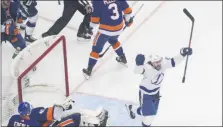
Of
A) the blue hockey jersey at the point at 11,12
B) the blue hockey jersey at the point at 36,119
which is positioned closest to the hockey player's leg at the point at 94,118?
the blue hockey jersey at the point at 36,119

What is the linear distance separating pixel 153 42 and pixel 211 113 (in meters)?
→ 1.47

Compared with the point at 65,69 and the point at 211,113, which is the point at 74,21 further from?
the point at 211,113

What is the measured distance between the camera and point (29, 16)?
18.2ft

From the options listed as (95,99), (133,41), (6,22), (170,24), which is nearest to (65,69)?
(95,99)

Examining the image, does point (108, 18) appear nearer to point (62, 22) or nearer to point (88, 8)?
point (88, 8)

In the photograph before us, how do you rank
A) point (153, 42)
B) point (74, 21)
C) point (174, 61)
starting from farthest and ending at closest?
point (74, 21)
point (153, 42)
point (174, 61)

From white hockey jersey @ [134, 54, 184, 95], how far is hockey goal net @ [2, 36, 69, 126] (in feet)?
2.75

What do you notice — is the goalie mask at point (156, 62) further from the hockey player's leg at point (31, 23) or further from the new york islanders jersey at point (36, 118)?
the hockey player's leg at point (31, 23)

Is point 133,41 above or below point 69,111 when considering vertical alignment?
above

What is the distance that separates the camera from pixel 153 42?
5855 mm

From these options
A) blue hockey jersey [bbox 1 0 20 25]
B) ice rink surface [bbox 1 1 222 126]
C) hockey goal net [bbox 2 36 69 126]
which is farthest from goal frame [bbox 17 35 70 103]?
blue hockey jersey [bbox 1 0 20 25]

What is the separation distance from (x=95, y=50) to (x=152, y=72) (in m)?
1.06

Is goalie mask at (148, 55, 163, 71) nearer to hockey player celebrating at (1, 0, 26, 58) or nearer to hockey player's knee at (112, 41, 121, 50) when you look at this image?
hockey player's knee at (112, 41, 121, 50)

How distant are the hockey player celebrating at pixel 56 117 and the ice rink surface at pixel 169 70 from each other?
532 millimetres
